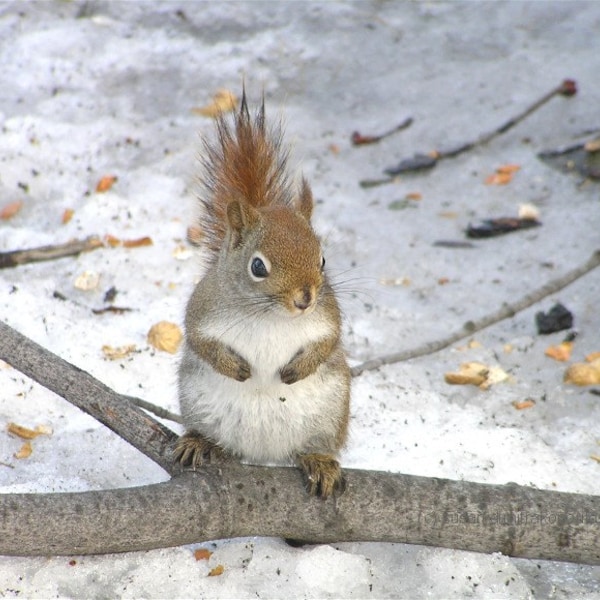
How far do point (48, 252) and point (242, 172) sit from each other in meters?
1.48

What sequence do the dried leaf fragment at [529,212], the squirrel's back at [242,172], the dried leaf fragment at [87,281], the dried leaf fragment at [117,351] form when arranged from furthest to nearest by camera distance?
the dried leaf fragment at [529,212], the dried leaf fragment at [87,281], the dried leaf fragment at [117,351], the squirrel's back at [242,172]

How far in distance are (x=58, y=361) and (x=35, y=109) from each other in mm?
2553

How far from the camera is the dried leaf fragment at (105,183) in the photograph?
4.03 m

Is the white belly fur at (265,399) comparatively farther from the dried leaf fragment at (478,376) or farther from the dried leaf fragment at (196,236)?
the dried leaf fragment at (478,376)

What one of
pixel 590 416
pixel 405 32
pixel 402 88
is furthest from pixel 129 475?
pixel 405 32

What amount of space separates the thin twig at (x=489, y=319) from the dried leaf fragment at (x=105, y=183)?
1535 mm

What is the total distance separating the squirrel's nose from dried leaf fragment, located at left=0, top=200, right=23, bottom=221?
2.22 metres

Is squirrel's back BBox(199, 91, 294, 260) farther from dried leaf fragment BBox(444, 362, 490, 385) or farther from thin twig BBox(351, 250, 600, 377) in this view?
dried leaf fragment BBox(444, 362, 490, 385)

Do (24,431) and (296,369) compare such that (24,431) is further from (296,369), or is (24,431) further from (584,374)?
(584,374)

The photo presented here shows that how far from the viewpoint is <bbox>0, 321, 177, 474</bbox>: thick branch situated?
2186 mm

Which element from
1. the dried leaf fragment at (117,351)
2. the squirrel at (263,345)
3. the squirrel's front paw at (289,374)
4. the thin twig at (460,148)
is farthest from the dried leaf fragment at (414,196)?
the squirrel's front paw at (289,374)

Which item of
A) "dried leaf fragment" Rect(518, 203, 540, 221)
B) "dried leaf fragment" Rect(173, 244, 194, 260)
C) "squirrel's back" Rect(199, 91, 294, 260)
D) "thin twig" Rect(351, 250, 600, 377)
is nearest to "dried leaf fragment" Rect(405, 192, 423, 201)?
"dried leaf fragment" Rect(518, 203, 540, 221)

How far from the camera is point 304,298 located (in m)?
1.97

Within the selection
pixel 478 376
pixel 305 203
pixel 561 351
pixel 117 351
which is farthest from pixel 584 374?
pixel 117 351
